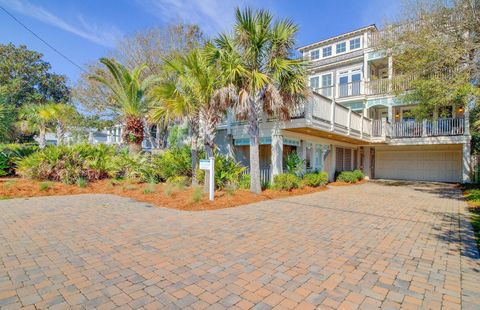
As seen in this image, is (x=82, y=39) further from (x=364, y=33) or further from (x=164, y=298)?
(x=364, y=33)

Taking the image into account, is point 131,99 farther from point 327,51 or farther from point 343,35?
point 343,35

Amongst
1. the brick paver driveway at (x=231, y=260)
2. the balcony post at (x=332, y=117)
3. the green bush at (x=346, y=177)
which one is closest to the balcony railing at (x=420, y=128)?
the green bush at (x=346, y=177)

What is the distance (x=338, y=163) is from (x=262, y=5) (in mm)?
12016

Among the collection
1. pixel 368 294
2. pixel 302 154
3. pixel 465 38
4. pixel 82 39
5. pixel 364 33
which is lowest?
→ pixel 368 294

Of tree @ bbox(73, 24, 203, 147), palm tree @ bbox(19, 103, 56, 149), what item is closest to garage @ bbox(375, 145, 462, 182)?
tree @ bbox(73, 24, 203, 147)

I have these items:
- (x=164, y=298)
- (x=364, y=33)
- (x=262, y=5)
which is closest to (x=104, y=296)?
(x=164, y=298)

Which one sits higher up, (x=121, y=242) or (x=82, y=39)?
(x=82, y=39)

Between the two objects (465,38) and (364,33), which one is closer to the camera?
(465,38)

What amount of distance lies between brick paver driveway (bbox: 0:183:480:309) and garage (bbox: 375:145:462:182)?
14.3 meters

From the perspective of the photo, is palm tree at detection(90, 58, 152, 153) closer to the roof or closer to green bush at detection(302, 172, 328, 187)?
green bush at detection(302, 172, 328, 187)

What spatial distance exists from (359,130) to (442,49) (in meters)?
5.65

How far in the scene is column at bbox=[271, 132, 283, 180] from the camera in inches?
459

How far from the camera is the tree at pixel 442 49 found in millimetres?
10344

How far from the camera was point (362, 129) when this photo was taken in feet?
52.0
